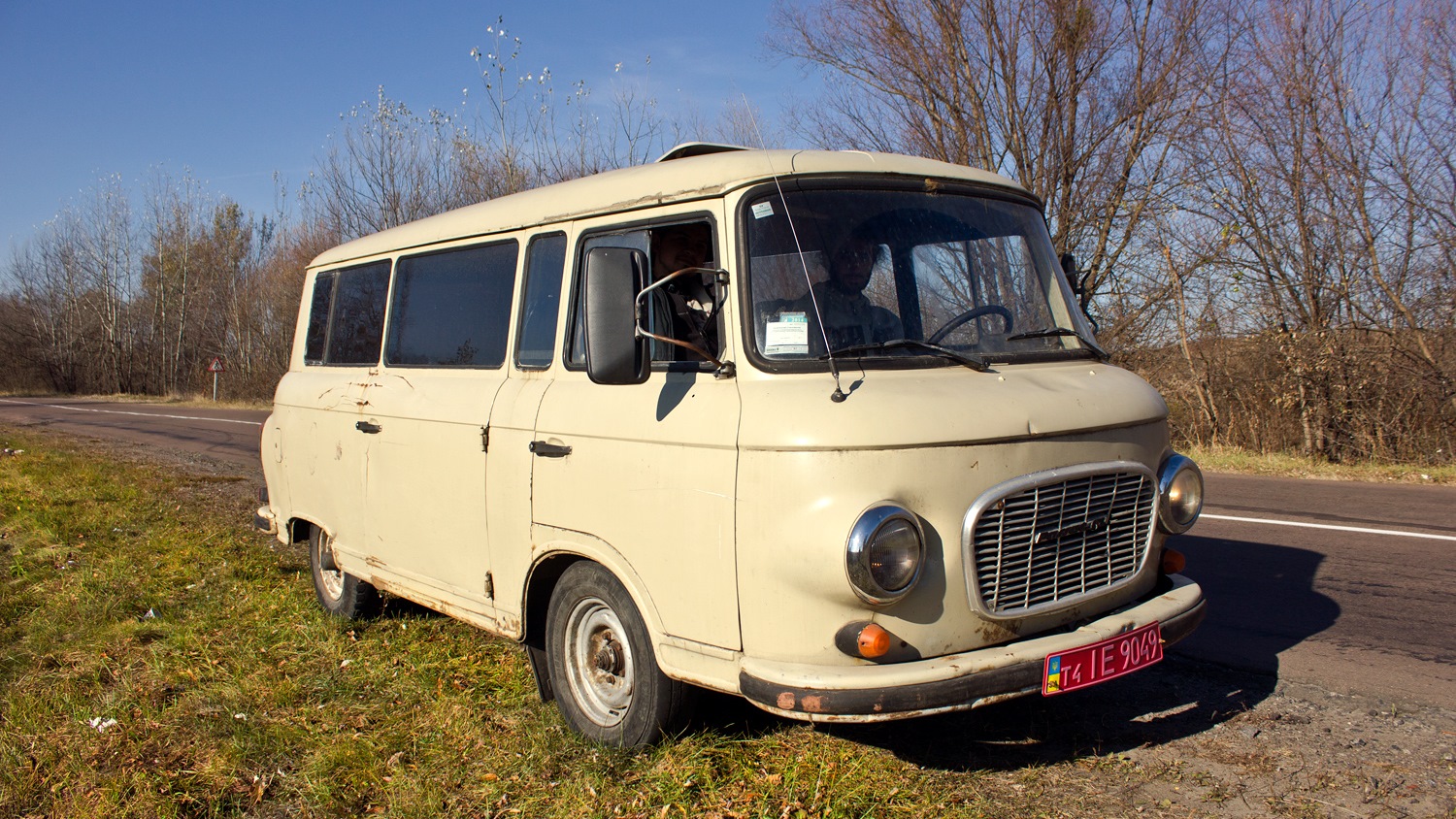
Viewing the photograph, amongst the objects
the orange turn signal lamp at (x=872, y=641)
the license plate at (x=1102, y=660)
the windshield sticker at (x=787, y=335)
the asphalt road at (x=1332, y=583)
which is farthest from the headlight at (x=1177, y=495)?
the windshield sticker at (x=787, y=335)

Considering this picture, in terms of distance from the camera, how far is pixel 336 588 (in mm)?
6324

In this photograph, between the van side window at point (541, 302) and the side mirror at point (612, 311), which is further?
the van side window at point (541, 302)

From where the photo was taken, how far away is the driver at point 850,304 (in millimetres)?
3535

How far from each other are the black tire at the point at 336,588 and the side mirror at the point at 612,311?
3.17m

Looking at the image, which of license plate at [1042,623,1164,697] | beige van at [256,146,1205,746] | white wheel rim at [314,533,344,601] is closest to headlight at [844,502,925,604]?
beige van at [256,146,1205,746]

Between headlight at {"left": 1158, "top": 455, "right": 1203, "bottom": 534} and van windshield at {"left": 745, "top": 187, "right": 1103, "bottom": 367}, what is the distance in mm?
610

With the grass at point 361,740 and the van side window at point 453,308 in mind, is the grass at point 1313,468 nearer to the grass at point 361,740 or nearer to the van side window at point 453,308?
the grass at point 361,740

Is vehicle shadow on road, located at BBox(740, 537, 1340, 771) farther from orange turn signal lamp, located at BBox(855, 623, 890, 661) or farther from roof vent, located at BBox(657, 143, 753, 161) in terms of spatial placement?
roof vent, located at BBox(657, 143, 753, 161)

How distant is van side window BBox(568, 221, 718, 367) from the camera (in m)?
3.72

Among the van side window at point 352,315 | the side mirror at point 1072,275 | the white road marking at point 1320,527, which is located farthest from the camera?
the white road marking at point 1320,527

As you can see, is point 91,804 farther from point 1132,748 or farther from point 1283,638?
point 1283,638

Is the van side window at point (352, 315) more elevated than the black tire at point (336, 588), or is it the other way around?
the van side window at point (352, 315)

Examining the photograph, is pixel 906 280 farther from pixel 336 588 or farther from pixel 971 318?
pixel 336 588

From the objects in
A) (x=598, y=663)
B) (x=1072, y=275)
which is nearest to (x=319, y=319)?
(x=598, y=663)
